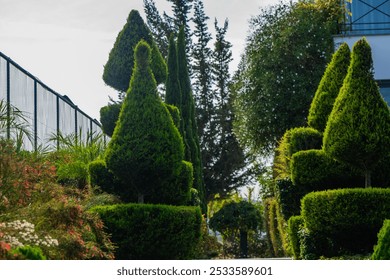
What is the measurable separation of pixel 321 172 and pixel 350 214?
1.04 metres

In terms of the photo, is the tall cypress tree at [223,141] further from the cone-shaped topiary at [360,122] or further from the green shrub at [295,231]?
the cone-shaped topiary at [360,122]

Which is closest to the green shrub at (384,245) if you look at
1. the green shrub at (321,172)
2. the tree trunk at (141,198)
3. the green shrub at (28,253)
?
the green shrub at (28,253)

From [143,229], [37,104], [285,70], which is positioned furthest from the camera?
[285,70]

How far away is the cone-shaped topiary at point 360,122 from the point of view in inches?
350

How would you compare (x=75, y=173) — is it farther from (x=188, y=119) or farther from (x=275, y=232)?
(x=275, y=232)

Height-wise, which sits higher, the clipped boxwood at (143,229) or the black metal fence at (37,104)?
the black metal fence at (37,104)

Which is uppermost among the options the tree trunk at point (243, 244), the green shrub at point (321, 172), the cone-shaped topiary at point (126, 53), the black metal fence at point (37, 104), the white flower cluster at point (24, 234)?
the cone-shaped topiary at point (126, 53)

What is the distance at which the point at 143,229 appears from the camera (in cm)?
963

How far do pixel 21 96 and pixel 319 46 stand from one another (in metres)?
8.09

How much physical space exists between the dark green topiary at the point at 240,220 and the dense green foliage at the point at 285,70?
218 cm

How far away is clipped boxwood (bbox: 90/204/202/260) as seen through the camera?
31.4 ft

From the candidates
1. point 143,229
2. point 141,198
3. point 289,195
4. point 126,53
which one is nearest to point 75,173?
point 126,53

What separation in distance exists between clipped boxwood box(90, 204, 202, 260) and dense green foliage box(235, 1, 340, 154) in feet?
25.4
